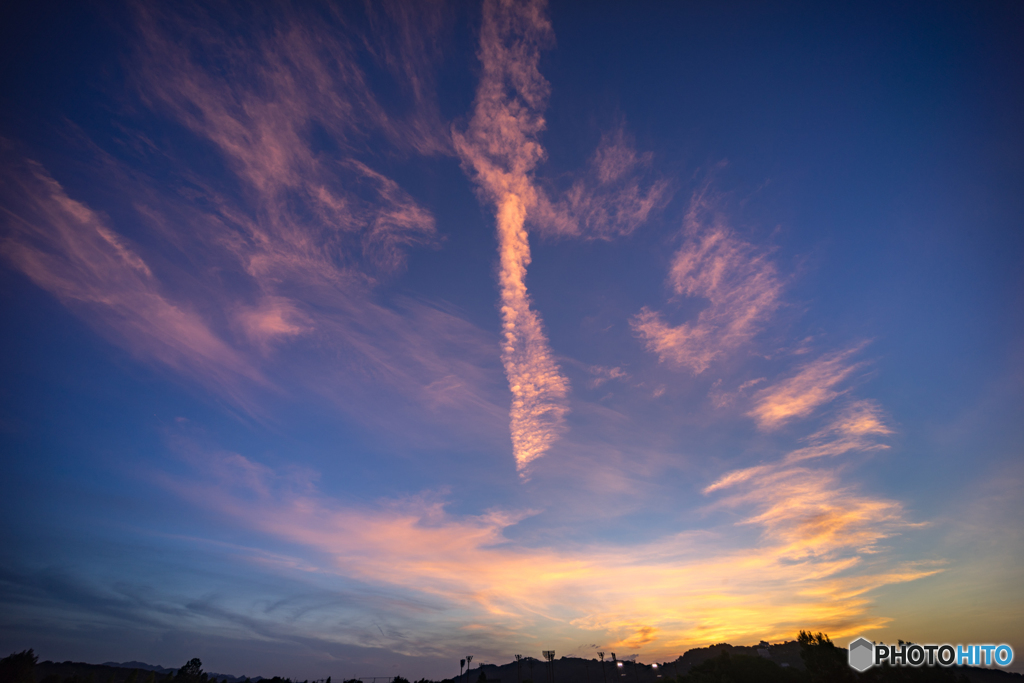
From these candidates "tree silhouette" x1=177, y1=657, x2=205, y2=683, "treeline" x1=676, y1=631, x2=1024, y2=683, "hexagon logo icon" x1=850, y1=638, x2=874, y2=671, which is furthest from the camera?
"tree silhouette" x1=177, y1=657, x2=205, y2=683

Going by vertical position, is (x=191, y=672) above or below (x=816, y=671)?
below

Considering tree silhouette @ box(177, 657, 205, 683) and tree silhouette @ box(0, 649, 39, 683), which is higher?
tree silhouette @ box(0, 649, 39, 683)

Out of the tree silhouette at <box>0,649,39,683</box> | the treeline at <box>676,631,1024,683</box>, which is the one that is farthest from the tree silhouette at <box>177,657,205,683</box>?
the treeline at <box>676,631,1024,683</box>

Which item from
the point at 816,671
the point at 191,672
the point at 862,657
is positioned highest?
the point at 862,657

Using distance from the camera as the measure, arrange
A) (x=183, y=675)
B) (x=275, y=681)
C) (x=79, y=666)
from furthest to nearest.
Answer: (x=79, y=666) → (x=275, y=681) → (x=183, y=675)

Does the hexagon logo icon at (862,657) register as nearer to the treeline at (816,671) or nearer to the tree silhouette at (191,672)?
the treeline at (816,671)

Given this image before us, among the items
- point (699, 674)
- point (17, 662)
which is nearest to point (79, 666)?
point (17, 662)

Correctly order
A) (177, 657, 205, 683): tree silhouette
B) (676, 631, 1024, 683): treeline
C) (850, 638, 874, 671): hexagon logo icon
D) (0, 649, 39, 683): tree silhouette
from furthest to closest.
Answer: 1. (177, 657, 205, 683): tree silhouette
2. (0, 649, 39, 683): tree silhouette
3. (850, 638, 874, 671): hexagon logo icon
4. (676, 631, 1024, 683): treeline

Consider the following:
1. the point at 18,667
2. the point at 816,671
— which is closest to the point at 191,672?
the point at 18,667

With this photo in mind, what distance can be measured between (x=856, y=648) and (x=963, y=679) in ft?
39.2

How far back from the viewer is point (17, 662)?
72.4 m

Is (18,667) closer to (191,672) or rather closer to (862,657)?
(191,672)

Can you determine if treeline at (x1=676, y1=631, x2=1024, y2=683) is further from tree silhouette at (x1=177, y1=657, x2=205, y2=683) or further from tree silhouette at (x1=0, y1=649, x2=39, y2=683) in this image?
tree silhouette at (x1=177, y1=657, x2=205, y2=683)

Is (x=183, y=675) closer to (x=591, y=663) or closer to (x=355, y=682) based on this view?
(x=355, y=682)
